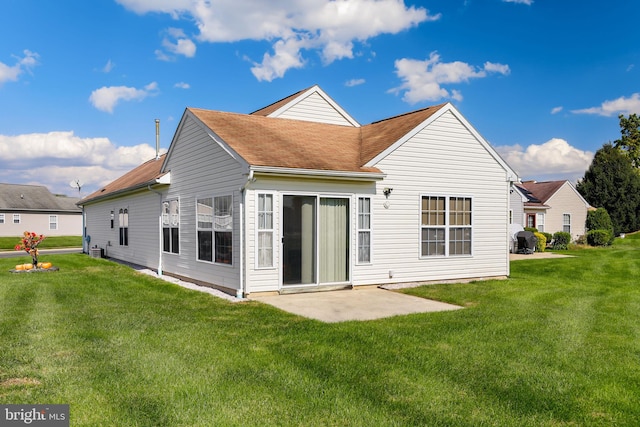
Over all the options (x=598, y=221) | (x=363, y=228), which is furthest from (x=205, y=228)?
(x=598, y=221)

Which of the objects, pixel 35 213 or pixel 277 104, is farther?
pixel 35 213

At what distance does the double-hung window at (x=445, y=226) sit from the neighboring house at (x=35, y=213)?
41092 mm

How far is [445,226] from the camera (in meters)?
12.9

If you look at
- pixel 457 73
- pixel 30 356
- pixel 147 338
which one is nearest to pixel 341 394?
pixel 147 338

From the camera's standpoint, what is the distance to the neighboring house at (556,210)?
1171 inches

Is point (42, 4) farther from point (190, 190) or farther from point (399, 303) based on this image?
point (399, 303)

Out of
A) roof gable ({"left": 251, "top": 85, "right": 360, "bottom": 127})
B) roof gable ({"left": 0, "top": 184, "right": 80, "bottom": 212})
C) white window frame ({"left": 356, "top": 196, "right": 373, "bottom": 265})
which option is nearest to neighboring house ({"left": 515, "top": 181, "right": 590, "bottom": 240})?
roof gable ({"left": 251, "top": 85, "right": 360, "bottom": 127})

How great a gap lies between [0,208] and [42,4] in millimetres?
34409

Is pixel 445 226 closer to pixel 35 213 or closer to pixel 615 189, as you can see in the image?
pixel 615 189

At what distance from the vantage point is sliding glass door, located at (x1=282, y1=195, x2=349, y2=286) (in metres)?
10.9

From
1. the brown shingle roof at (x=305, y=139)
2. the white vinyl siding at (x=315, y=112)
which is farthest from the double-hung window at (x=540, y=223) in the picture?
the white vinyl siding at (x=315, y=112)

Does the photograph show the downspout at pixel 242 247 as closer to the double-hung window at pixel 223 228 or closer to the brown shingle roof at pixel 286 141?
the double-hung window at pixel 223 228

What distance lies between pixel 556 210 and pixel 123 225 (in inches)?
1030

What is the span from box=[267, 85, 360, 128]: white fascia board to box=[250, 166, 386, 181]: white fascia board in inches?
179
